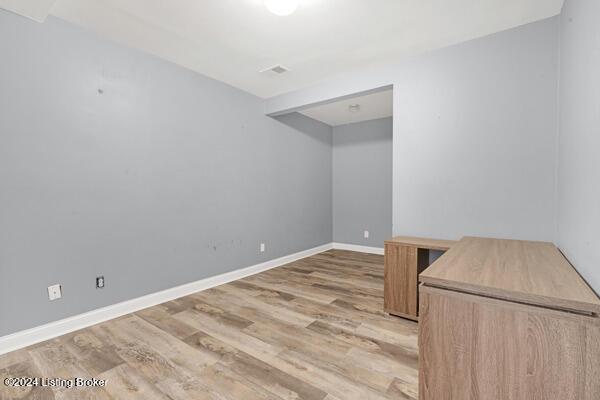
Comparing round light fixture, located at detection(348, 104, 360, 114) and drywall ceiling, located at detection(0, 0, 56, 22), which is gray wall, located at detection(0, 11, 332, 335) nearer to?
drywall ceiling, located at detection(0, 0, 56, 22)

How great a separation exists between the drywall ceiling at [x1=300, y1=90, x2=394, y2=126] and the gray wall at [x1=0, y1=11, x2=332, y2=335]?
116 centimetres

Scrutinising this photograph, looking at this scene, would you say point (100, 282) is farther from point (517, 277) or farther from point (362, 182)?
point (362, 182)

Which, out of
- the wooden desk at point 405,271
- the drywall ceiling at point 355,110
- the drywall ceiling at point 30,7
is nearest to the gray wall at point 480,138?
the wooden desk at point 405,271

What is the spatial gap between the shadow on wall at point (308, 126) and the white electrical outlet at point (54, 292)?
128 inches

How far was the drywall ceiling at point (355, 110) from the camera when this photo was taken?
3969mm

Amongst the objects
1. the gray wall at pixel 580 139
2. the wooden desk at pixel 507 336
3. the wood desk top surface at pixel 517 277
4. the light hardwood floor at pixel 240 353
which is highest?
the gray wall at pixel 580 139

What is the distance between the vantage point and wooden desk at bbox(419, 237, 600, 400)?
0.90 m

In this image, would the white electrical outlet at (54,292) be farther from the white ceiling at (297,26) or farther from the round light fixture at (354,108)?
the round light fixture at (354,108)

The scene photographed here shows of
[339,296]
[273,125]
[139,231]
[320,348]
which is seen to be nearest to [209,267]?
[139,231]

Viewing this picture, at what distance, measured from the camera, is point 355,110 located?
4.50m

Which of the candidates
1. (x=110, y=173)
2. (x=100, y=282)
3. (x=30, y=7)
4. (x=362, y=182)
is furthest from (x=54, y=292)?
(x=362, y=182)

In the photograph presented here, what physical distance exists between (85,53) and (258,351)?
2.83 metres

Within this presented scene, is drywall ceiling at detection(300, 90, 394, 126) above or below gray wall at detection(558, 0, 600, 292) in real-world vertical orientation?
above

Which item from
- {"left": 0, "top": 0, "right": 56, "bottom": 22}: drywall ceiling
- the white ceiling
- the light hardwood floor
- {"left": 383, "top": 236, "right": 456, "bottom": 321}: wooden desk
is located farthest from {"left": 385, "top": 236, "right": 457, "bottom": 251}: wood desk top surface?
{"left": 0, "top": 0, "right": 56, "bottom": 22}: drywall ceiling
